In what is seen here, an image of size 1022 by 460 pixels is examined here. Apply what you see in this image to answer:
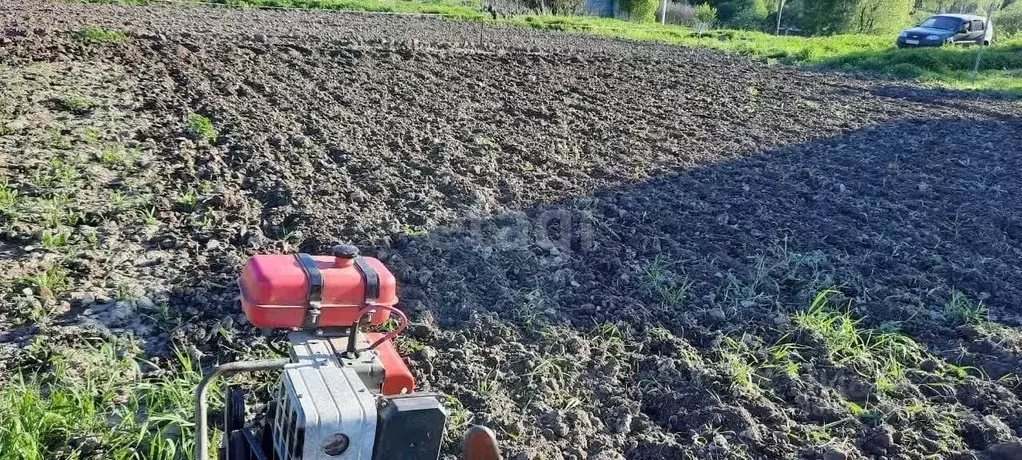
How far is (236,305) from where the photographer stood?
3785 millimetres

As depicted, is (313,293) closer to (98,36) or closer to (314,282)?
(314,282)

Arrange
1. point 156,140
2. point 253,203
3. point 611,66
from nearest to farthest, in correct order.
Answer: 1. point 253,203
2. point 156,140
3. point 611,66

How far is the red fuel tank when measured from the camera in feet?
7.88

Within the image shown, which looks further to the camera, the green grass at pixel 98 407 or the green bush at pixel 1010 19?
A: the green bush at pixel 1010 19

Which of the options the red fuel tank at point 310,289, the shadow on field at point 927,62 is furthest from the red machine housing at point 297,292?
the shadow on field at point 927,62

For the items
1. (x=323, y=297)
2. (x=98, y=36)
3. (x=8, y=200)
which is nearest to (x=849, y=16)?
(x=98, y=36)

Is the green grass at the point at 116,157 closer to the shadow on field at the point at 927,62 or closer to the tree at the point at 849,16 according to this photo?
the shadow on field at the point at 927,62

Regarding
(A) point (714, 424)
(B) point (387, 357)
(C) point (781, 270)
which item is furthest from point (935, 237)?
(B) point (387, 357)

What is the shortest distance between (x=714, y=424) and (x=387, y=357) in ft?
4.70

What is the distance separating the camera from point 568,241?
4.93 metres

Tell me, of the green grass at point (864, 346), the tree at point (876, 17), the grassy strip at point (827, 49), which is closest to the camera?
the green grass at point (864, 346)

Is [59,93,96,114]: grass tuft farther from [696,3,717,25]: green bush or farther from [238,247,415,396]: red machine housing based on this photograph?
[696,3,717,25]: green bush

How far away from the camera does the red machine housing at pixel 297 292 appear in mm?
2398

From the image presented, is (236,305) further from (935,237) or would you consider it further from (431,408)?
(935,237)
